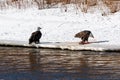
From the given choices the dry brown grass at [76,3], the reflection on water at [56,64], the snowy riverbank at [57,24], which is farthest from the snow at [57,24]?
the reflection on water at [56,64]

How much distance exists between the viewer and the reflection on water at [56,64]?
18.2m

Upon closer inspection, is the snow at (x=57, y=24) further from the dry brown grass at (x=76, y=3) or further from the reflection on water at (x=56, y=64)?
the reflection on water at (x=56, y=64)

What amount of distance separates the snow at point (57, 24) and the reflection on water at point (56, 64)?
3.15 m

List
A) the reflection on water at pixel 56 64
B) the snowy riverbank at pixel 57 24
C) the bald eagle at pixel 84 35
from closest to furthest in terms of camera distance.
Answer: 1. the reflection on water at pixel 56 64
2. the bald eagle at pixel 84 35
3. the snowy riverbank at pixel 57 24

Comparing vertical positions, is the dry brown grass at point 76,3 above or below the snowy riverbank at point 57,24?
above

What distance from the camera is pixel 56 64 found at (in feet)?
69.0

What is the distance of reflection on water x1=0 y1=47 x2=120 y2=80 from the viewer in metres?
18.2

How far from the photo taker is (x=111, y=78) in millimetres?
17688

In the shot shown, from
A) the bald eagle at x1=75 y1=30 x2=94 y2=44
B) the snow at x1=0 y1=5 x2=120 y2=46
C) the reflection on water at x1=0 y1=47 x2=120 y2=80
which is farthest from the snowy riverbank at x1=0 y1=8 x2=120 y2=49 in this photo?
the reflection on water at x1=0 y1=47 x2=120 y2=80

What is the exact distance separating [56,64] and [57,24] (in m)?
9.64

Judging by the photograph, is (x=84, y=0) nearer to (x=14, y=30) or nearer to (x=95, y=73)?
(x=14, y=30)

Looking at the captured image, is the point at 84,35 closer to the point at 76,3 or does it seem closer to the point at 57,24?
the point at 57,24

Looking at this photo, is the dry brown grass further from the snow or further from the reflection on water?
the reflection on water

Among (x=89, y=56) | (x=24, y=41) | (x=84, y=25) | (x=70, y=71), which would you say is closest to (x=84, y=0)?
(x=84, y=25)
